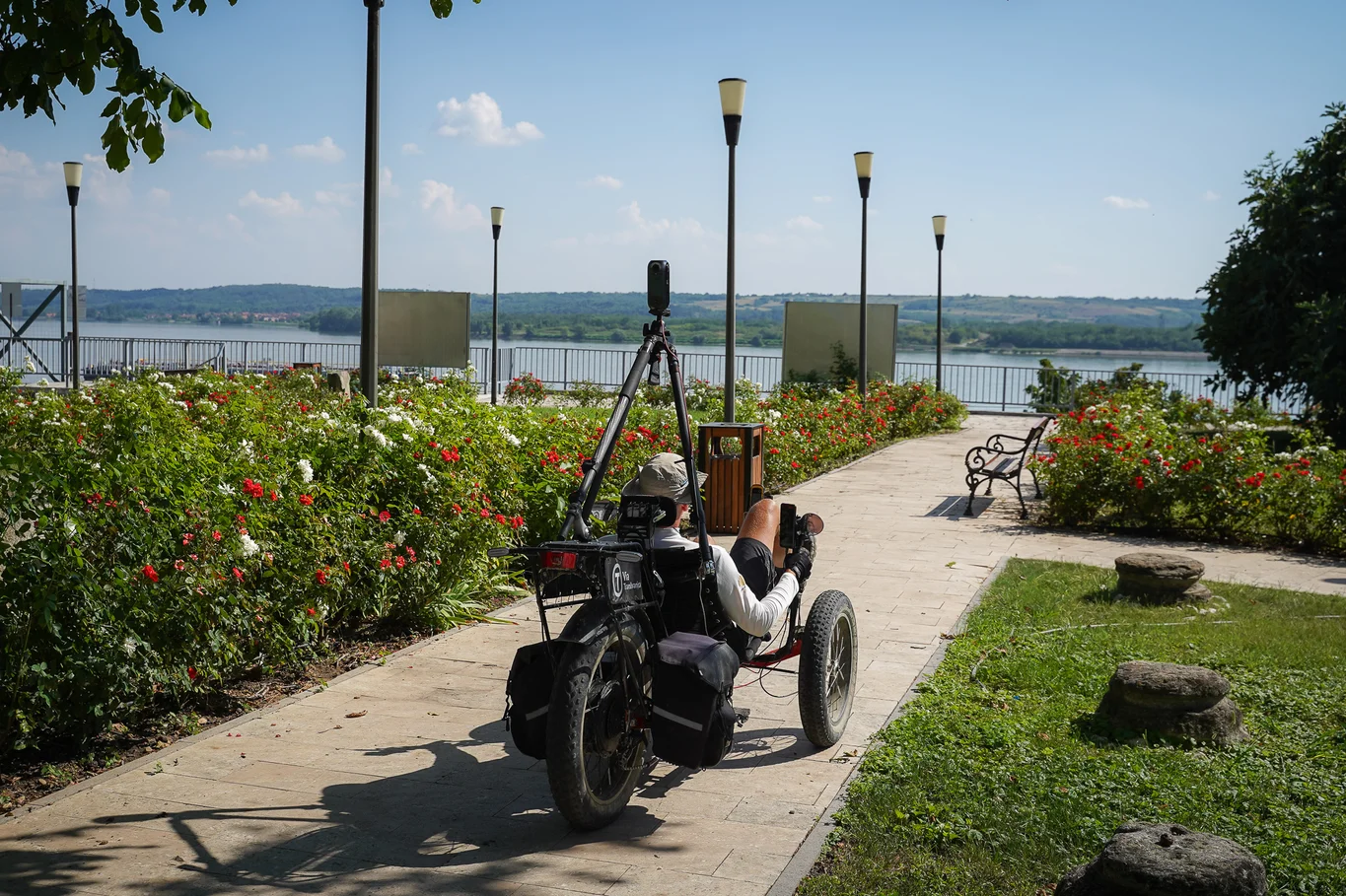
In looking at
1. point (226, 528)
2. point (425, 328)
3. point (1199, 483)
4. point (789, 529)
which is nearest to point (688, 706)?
point (789, 529)

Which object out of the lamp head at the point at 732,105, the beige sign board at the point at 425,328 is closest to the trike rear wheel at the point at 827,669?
the lamp head at the point at 732,105

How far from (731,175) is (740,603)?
889cm

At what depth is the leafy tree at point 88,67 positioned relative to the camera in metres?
4.63

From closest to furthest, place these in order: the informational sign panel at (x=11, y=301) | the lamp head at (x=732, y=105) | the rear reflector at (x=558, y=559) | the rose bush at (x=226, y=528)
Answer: the rear reflector at (x=558, y=559) < the rose bush at (x=226, y=528) < the lamp head at (x=732, y=105) < the informational sign panel at (x=11, y=301)

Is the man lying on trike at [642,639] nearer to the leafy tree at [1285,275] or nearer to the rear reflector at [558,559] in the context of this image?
the rear reflector at [558,559]

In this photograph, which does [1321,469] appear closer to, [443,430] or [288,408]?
[443,430]

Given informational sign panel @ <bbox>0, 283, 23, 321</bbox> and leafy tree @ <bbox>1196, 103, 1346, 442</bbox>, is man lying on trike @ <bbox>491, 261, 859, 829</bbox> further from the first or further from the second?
informational sign panel @ <bbox>0, 283, 23, 321</bbox>

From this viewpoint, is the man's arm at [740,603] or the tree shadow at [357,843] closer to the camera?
the tree shadow at [357,843]

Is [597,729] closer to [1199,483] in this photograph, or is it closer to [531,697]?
[531,697]

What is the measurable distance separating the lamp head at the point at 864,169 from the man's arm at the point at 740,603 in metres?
15.5

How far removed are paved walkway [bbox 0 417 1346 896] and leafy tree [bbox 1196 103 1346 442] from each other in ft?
47.3

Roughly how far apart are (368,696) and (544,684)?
191cm

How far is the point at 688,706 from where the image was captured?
14.0 ft

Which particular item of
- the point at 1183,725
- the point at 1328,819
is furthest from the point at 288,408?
the point at 1328,819
